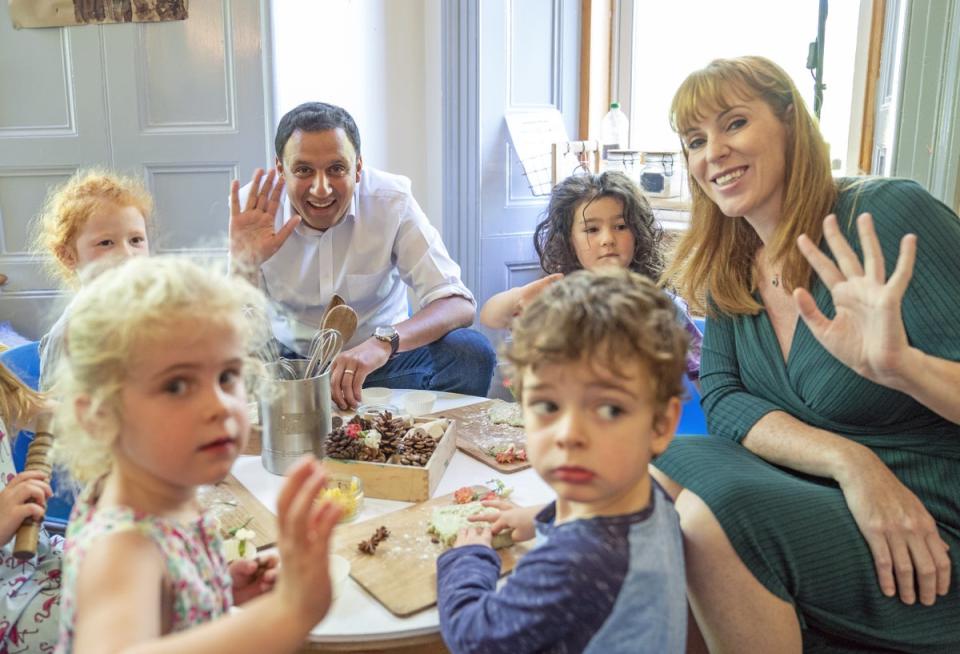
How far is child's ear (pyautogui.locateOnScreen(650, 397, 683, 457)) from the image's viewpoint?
84cm

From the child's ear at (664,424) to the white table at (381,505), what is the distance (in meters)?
0.38

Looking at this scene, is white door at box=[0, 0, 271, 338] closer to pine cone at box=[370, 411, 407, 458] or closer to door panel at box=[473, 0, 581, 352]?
door panel at box=[473, 0, 581, 352]

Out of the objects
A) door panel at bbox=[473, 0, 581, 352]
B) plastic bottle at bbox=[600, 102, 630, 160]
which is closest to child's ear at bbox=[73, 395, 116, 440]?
door panel at bbox=[473, 0, 581, 352]

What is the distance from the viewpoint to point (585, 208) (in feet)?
6.77

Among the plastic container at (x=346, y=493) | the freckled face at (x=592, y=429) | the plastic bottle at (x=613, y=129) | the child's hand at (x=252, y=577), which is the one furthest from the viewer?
the plastic bottle at (x=613, y=129)

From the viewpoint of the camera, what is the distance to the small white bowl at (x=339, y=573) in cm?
107

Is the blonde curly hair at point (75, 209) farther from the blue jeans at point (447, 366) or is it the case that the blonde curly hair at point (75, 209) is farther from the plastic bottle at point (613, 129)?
the plastic bottle at point (613, 129)

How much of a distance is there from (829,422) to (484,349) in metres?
1.11

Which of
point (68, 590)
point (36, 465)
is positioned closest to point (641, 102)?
point (36, 465)

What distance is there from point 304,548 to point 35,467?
29.9 inches

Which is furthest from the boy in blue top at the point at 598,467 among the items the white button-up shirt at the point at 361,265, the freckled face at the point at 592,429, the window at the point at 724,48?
the window at the point at 724,48

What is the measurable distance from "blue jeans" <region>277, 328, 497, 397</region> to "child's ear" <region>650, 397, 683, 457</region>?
1.39 meters

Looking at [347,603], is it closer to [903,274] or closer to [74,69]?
[903,274]

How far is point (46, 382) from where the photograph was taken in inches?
62.0
